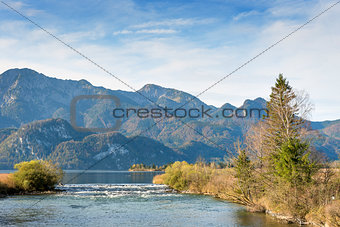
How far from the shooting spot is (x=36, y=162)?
6378 cm

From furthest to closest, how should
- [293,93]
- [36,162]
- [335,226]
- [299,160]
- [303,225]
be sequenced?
[36,162] → [293,93] → [299,160] → [303,225] → [335,226]

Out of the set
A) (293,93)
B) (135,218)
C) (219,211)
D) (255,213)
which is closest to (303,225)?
(255,213)

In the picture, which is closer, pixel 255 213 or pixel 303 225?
pixel 303 225

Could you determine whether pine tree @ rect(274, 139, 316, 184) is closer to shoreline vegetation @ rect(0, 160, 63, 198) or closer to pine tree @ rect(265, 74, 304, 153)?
pine tree @ rect(265, 74, 304, 153)

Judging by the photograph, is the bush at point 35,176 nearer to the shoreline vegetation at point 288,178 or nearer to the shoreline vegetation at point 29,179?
the shoreline vegetation at point 29,179

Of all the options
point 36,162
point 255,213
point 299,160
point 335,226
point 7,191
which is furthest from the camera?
point 36,162

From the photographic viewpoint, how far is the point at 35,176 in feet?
203

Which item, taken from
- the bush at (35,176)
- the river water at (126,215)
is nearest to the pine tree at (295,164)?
the river water at (126,215)

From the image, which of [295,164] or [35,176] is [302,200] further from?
[35,176]

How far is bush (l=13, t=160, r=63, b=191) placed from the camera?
199 ft

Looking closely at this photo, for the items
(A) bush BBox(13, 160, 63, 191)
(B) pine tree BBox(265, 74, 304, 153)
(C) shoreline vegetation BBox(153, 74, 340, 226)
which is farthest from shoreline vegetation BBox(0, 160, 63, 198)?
(B) pine tree BBox(265, 74, 304, 153)

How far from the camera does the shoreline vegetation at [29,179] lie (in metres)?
59.1

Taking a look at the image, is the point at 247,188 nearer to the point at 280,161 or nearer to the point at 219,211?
the point at 219,211

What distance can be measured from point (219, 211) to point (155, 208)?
27.0 feet
